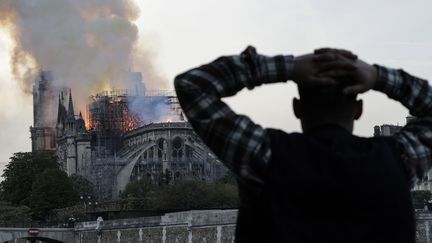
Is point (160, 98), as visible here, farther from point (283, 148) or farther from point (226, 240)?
point (283, 148)

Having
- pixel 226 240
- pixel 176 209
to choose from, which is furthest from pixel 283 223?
pixel 176 209

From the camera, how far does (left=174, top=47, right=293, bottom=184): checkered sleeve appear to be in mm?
3994

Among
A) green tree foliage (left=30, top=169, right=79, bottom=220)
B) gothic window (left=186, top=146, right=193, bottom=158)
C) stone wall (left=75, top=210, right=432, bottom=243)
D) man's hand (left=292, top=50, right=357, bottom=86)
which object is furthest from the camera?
gothic window (left=186, top=146, right=193, bottom=158)

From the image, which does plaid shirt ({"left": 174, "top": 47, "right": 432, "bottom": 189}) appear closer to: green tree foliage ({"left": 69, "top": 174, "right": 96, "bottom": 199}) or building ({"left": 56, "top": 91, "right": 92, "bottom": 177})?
green tree foliage ({"left": 69, "top": 174, "right": 96, "bottom": 199})

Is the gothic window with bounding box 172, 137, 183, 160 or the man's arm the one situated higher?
the gothic window with bounding box 172, 137, 183, 160

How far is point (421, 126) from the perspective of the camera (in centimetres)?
431

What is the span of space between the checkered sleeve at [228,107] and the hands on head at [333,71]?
0.06 m

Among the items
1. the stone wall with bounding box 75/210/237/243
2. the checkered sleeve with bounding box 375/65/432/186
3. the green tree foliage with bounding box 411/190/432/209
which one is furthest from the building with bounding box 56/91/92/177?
the checkered sleeve with bounding box 375/65/432/186

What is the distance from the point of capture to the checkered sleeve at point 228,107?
3994 mm

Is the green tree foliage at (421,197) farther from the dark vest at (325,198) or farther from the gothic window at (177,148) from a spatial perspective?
the dark vest at (325,198)

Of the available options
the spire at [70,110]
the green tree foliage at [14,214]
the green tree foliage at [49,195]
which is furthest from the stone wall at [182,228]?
the spire at [70,110]

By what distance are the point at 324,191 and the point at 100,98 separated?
13709 cm

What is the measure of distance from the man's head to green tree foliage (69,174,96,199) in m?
105

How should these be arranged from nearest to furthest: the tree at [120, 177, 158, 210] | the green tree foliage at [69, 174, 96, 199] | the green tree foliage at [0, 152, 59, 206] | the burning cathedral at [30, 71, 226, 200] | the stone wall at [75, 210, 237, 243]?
the stone wall at [75, 210, 237, 243] → the tree at [120, 177, 158, 210] → the green tree foliage at [69, 174, 96, 199] → the green tree foliage at [0, 152, 59, 206] → the burning cathedral at [30, 71, 226, 200]
